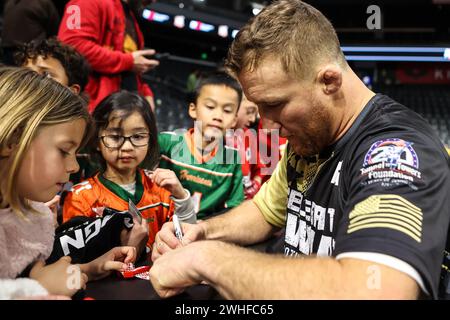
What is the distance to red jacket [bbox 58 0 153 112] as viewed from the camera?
2.23 m

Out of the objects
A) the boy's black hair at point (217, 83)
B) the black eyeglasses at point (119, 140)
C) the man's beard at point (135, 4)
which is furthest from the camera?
the man's beard at point (135, 4)

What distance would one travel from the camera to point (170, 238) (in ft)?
3.56

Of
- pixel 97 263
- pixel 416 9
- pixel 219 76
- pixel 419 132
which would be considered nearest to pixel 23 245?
pixel 97 263

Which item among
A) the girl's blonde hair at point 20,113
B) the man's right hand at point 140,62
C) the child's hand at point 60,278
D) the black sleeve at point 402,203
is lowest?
the child's hand at point 60,278

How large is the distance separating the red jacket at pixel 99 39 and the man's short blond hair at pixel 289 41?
A: 1341 millimetres

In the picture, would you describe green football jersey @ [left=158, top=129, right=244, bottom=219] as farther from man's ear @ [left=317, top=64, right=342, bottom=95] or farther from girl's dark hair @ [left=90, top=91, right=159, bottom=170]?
man's ear @ [left=317, top=64, right=342, bottom=95]

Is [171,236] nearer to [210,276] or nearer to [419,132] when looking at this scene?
[210,276]

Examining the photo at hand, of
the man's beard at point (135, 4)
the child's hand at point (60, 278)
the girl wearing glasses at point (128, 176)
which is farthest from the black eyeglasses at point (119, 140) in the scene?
the man's beard at point (135, 4)

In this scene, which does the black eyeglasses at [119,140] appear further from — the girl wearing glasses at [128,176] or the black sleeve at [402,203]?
the black sleeve at [402,203]

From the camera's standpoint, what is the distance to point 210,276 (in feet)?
2.66

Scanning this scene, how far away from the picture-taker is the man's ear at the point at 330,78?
1.02 m

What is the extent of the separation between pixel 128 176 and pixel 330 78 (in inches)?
35.4

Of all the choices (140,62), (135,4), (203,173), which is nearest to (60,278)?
(203,173)

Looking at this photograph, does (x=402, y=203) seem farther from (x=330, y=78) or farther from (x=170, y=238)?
(x=170, y=238)
